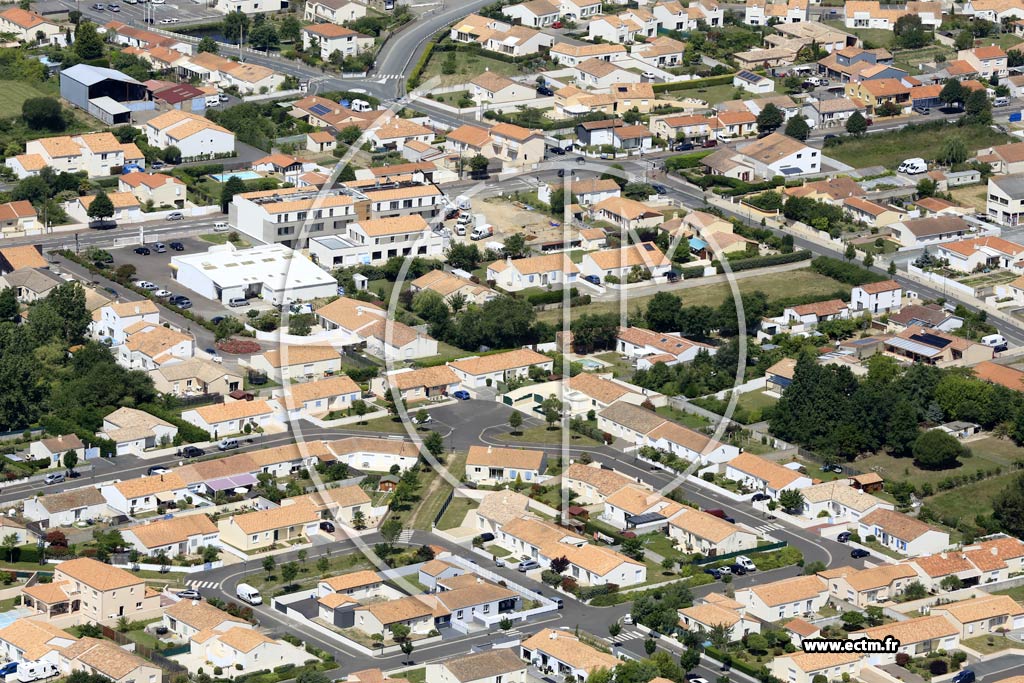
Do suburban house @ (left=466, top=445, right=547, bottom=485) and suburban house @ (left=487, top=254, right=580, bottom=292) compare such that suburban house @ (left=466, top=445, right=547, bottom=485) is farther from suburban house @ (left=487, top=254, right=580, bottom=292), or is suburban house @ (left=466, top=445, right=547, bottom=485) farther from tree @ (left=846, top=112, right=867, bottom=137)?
tree @ (left=846, top=112, right=867, bottom=137)

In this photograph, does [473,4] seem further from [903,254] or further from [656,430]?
[656,430]

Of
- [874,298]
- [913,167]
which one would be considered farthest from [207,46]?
[874,298]

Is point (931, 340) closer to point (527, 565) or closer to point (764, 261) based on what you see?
point (764, 261)

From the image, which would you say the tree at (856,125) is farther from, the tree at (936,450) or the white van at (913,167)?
the tree at (936,450)

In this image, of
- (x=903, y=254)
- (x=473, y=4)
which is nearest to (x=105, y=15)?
(x=473, y=4)

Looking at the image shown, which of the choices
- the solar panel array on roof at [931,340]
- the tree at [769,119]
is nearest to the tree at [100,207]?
the tree at [769,119]
